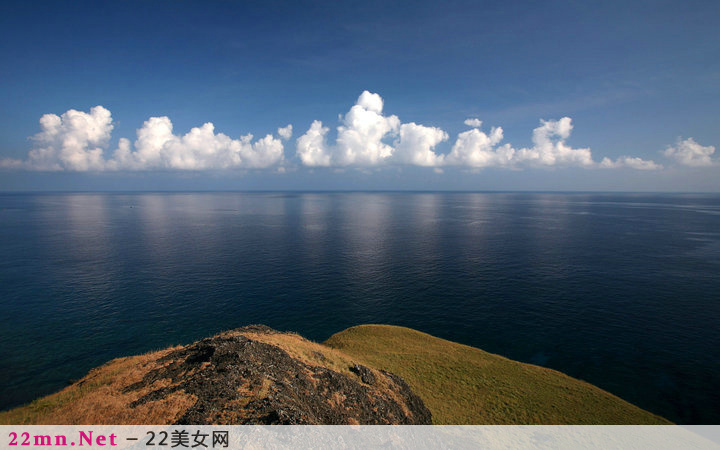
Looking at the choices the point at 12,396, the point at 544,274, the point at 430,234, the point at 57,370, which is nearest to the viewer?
the point at 12,396

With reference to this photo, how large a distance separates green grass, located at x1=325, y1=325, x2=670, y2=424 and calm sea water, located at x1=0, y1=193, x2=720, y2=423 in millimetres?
5526

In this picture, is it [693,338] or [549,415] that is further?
[693,338]

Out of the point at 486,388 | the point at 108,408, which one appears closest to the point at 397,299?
the point at 486,388

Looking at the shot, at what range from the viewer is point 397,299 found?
68.2 meters

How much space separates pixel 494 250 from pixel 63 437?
11298 cm

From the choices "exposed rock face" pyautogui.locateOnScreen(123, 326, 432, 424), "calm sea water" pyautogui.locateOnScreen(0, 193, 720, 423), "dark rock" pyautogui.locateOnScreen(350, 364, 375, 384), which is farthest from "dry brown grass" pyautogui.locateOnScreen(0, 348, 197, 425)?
"calm sea water" pyautogui.locateOnScreen(0, 193, 720, 423)

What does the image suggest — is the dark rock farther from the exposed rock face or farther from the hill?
the hill

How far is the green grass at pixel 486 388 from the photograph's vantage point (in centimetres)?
3162

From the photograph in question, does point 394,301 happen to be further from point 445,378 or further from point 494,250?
point 494,250

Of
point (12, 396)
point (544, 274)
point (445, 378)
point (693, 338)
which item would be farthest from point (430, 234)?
point (12, 396)

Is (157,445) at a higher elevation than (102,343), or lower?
higher

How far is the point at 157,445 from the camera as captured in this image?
17.1 m

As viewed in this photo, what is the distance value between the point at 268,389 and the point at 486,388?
2681 cm

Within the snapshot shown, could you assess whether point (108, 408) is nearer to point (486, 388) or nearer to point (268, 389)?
point (268, 389)
